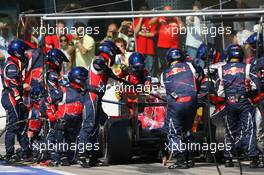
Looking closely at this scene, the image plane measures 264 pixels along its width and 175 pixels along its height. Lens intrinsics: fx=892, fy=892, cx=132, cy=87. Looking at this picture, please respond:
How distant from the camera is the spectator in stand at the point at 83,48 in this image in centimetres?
1984

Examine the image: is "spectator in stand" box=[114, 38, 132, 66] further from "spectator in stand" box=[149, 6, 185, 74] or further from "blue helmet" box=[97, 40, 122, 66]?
"blue helmet" box=[97, 40, 122, 66]

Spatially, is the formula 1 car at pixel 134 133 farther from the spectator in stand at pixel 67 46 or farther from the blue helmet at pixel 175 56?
the spectator in stand at pixel 67 46

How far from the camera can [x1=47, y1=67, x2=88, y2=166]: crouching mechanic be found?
16.3m

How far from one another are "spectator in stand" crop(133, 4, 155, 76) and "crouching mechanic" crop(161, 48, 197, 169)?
436cm

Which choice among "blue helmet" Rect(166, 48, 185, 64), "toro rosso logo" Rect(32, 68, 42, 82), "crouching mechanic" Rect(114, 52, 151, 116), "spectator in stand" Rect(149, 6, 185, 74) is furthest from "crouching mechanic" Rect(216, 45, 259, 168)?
"spectator in stand" Rect(149, 6, 185, 74)

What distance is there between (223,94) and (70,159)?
3096 mm

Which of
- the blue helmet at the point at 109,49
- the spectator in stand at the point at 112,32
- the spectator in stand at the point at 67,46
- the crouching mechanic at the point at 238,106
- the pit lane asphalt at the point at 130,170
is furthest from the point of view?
the spectator in stand at the point at 112,32

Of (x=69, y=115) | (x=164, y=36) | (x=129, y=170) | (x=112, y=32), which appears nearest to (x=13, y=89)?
(x=69, y=115)

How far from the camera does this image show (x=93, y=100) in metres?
15.9

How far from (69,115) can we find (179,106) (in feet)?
6.87

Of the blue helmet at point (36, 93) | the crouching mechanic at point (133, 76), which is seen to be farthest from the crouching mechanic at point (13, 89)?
the crouching mechanic at point (133, 76)

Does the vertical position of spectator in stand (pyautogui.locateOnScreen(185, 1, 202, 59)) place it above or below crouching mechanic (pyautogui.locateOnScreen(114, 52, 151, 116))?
above

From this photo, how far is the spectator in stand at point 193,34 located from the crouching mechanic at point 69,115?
4146 mm

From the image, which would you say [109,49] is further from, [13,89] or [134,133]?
[13,89]
